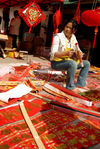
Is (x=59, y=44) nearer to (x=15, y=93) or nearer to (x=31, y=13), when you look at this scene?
(x=15, y=93)

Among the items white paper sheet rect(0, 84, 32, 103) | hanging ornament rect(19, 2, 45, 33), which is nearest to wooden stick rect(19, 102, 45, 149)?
white paper sheet rect(0, 84, 32, 103)

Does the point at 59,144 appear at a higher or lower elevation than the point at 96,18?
lower

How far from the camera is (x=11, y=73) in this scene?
147 inches

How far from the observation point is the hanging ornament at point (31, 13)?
5738 mm

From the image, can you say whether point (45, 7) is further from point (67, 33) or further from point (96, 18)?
point (67, 33)

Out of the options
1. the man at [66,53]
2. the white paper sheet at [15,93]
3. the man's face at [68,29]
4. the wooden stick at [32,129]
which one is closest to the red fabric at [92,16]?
the man at [66,53]

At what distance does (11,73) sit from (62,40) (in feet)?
5.26

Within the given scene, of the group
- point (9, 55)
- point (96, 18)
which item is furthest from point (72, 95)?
point (9, 55)

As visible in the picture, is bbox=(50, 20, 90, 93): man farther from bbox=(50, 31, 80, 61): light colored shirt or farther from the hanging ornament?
the hanging ornament

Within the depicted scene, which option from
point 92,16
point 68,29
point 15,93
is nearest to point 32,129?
point 15,93

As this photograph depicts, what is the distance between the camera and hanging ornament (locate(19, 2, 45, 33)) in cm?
574

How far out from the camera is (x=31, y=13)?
19.3 feet

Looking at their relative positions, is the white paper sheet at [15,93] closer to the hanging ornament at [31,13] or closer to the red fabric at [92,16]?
the red fabric at [92,16]

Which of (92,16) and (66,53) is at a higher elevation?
(92,16)
